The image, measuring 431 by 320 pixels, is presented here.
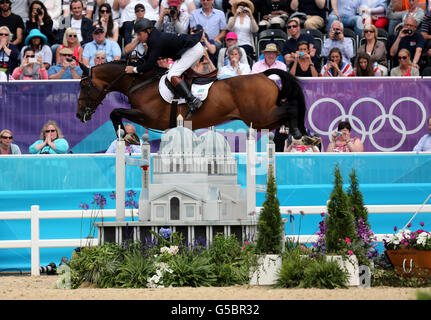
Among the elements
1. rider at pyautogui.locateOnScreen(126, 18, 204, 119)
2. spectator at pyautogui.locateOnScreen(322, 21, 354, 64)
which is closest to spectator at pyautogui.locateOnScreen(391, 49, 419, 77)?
spectator at pyautogui.locateOnScreen(322, 21, 354, 64)

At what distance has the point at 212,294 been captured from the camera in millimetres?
5891

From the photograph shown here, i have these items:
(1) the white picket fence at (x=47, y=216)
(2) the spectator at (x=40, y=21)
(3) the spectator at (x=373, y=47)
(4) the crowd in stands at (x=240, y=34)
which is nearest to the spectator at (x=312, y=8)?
(4) the crowd in stands at (x=240, y=34)

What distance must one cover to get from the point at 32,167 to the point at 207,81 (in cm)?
262

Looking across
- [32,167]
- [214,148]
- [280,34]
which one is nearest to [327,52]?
[280,34]

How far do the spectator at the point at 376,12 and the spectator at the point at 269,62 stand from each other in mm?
2869

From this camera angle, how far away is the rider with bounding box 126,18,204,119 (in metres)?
9.80

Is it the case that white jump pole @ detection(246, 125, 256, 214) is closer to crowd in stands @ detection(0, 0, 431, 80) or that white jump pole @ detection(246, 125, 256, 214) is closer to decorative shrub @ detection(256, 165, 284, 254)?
decorative shrub @ detection(256, 165, 284, 254)

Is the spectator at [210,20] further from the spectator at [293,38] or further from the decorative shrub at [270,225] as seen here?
the decorative shrub at [270,225]

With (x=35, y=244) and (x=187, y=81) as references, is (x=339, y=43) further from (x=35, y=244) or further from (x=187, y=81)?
(x=35, y=244)

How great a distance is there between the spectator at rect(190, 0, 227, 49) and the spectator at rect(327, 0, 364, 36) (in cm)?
203

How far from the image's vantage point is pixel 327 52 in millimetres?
14000

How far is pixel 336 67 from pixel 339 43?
49.9 inches
